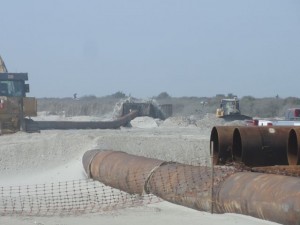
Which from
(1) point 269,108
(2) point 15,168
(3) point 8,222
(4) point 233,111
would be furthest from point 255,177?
(1) point 269,108

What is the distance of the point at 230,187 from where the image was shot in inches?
423

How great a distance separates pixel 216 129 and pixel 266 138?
1.20 meters

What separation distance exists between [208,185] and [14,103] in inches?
836

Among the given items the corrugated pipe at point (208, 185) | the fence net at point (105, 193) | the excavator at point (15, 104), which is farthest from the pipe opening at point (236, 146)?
the excavator at point (15, 104)

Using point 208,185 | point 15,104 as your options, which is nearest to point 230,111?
point 15,104

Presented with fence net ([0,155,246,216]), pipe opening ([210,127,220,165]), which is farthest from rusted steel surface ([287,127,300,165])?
fence net ([0,155,246,216])

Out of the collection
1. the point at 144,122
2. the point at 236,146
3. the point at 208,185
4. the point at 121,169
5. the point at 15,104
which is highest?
→ the point at 15,104

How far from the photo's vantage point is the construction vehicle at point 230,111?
49312 millimetres

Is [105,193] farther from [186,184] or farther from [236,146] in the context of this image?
[186,184]

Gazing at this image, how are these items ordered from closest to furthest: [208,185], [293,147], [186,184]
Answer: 1. [208,185]
2. [186,184]
3. [293,147]

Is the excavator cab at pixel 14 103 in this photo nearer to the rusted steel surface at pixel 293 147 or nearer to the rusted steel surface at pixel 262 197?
the rusted steel surface at pixel 293 147

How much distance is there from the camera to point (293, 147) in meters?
15.1

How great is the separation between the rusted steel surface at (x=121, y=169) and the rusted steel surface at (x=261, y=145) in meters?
1.90

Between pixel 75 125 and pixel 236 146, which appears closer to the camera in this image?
pixel 236 146
